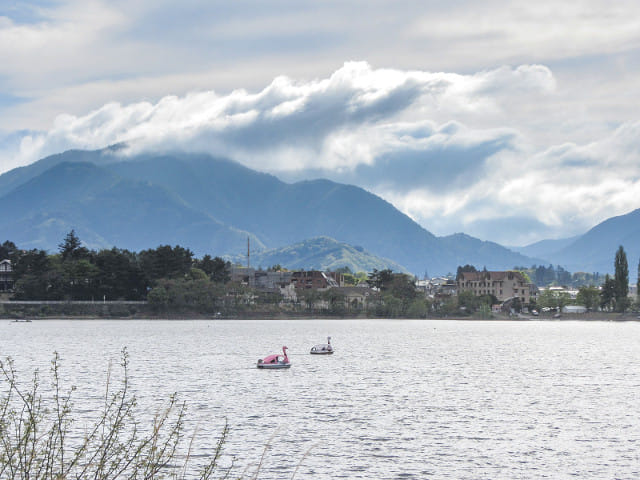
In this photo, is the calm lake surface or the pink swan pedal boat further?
the pink swan pedal boat

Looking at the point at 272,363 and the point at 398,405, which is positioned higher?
the point at 272,363

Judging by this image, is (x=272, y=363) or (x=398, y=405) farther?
(x=272, y=363)

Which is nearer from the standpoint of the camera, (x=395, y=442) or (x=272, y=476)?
(x=272, y=476)

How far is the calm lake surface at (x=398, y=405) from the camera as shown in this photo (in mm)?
42594

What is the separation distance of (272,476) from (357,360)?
68312mm

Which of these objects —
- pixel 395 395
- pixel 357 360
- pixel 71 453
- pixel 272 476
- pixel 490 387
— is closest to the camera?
pixel 272 476

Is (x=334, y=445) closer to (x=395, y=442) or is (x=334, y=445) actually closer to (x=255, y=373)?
(x=395, y=442)

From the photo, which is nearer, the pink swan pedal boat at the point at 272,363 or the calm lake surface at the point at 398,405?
the calm lake surface at the point at 398,405

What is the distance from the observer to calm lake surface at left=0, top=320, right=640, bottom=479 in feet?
140

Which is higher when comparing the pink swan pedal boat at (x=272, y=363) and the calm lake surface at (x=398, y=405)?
the pink swan pedal boat at (x=272, y=363)

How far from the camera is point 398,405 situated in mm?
62844

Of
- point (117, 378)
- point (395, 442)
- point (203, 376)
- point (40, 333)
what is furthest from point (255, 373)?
point (40, 333)

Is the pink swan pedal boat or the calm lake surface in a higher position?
the pink swan pedal boat

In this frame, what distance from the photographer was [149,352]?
→ 380ft
